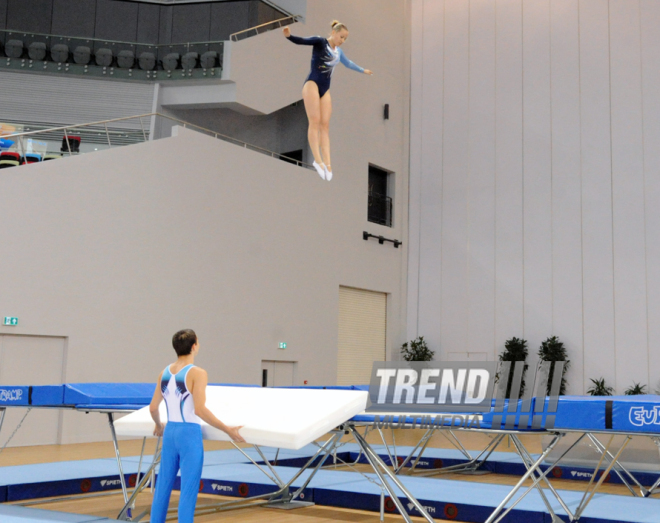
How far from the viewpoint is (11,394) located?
6898 millimetres

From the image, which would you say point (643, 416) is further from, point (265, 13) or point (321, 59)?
point (265, 13)

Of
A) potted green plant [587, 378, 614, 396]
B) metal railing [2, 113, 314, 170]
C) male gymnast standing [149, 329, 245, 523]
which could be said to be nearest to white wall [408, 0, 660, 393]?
potted green plant [587, 378, 614, 396]

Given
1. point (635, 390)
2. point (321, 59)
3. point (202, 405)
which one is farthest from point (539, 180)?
point (202, 405)

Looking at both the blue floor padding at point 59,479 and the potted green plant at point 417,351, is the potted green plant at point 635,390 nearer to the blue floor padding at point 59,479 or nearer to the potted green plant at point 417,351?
the potted green plant at point 417,351

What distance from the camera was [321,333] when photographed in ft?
58.4

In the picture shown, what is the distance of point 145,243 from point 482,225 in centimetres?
1035

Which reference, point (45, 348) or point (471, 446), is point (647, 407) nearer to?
point (471, 446)

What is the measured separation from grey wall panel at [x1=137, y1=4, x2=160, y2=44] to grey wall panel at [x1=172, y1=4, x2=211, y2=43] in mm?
475

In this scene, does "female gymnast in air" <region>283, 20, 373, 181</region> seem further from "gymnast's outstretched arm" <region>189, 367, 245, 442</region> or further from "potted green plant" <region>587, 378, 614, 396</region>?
"potted green plant" <region>587, 378, 614, 396</region>

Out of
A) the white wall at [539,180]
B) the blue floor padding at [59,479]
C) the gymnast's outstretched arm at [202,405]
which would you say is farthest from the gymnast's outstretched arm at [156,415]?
the white wall at [539,180]

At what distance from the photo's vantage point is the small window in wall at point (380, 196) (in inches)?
796

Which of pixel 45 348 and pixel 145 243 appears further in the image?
pixel 145 243

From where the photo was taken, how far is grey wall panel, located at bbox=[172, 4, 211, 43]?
1756 centimetres

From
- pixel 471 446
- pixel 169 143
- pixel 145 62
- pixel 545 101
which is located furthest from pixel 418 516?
pixel 545 101
